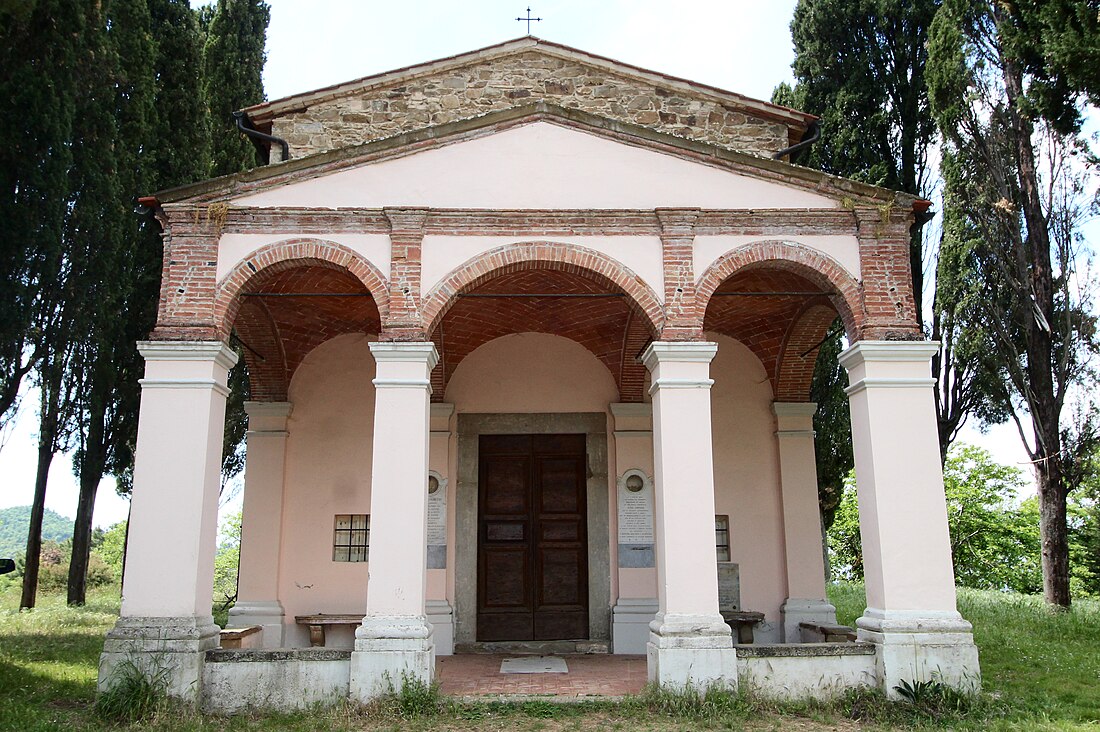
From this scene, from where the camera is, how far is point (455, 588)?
10094 mm

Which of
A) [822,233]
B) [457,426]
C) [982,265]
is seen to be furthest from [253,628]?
[982,265]

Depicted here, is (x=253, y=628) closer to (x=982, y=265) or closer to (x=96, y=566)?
(x=982, y=265)

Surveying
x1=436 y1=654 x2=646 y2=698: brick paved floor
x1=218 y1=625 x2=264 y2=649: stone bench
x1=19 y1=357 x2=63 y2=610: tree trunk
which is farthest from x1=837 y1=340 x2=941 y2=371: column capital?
x1=19 y1=357 x2=63 y2=610: tree trunk

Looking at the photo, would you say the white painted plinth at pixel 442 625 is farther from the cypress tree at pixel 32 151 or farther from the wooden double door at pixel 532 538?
the cypress tree at pixel 32 151

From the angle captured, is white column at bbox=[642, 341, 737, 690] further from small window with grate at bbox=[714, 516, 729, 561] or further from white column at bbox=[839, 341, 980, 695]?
small window with grate at bbox=[714, 516, 729, 561]

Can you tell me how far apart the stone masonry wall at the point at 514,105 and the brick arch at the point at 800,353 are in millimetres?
2372

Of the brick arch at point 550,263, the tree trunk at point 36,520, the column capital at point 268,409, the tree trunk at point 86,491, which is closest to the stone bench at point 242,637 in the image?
the column capital at point 268,409

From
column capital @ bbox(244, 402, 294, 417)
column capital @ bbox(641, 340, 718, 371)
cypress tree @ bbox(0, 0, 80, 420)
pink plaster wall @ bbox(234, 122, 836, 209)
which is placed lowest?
column capital @ bbox(244, 402, 294, 417)

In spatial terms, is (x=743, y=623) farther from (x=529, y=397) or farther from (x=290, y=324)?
(x=290, y=324)

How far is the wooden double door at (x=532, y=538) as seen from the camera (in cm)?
1020

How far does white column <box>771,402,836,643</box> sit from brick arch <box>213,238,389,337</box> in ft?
17.1

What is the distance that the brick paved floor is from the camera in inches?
290

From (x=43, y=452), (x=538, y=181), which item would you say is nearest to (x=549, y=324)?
(x=538, y=181)

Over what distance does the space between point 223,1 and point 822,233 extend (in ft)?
47.9
